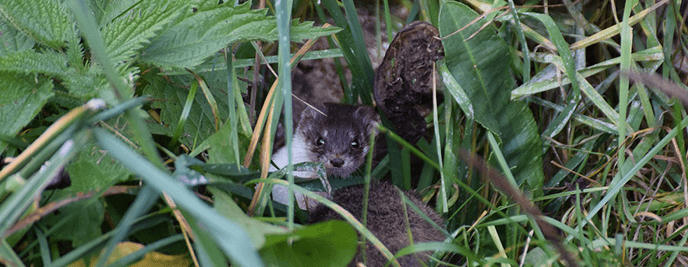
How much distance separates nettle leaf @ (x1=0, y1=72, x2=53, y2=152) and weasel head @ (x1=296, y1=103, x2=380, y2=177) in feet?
6.95

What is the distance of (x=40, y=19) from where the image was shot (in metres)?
2.32

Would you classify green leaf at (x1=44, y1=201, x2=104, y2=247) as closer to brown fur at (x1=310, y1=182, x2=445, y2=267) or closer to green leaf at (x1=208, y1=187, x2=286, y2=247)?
green leaf at (x1=208, y1=187, x2=286, y2=247)

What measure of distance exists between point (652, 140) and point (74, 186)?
2.86 metres

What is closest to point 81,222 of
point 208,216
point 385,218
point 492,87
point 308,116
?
point 208,216

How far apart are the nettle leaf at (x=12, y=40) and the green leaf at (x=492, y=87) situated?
199cm

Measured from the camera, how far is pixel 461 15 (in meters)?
3.04

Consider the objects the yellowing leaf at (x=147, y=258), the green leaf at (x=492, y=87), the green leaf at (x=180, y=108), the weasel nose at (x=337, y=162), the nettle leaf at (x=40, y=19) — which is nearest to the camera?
the yellowing leaf at (x=147, y=258)

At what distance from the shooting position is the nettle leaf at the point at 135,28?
2.30 metres

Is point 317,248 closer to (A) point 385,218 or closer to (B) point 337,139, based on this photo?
(A) point 385,218

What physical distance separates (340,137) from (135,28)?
2.12m

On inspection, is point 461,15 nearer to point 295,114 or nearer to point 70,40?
point 70,40

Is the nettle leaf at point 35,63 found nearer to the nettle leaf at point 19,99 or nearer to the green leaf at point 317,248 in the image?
the nettle leaf at point 19,99

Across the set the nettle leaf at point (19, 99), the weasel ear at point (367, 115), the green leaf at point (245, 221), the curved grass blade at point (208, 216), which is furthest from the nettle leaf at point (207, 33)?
the weasel ear at point (367, 115)

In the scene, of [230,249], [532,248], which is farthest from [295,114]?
[230,249]
